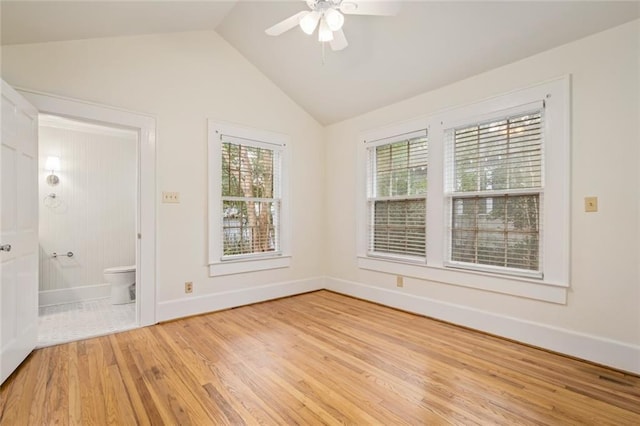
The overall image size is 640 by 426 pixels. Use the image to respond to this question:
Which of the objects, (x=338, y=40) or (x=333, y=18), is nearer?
(x=333, y=18)

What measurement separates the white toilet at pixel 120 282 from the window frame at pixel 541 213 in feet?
10.5

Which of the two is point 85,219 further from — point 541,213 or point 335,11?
point 541,213

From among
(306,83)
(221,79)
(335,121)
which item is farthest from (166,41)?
(335,121)

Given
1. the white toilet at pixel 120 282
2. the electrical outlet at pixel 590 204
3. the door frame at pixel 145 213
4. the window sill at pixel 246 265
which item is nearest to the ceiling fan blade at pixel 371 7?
the electrical outlet at pixel 590 204

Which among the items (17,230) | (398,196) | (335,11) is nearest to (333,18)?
(335,11)

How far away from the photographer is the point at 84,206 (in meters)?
4.23

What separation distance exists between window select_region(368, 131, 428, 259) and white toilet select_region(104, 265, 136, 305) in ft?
10.2

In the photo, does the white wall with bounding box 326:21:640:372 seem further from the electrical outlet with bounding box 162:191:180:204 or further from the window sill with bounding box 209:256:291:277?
the electrical outlet with bounding box 162:191:180:204

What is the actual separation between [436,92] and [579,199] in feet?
5.51

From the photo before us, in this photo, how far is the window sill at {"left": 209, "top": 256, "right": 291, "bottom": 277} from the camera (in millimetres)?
3641

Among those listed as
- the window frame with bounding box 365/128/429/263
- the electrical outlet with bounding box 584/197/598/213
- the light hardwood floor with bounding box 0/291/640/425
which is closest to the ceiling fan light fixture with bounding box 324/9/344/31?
the window frame with bounding box 365/128/429/263

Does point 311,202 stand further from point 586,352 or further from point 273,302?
point 586,352

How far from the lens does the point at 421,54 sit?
3.01 meters

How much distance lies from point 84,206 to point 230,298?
2.42m
